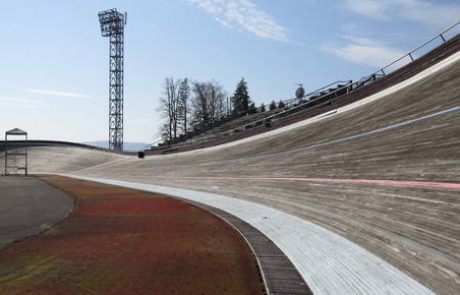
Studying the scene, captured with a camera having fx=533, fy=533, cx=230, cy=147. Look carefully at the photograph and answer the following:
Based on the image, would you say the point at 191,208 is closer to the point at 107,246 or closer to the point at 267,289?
the point at 107,246

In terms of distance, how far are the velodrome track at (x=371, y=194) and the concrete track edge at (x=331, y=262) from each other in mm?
19

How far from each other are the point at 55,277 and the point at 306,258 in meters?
4.63

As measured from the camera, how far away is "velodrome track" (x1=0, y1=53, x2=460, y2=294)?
828 centimetres

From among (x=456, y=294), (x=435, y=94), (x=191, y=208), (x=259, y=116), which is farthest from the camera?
(x=259, y=116)

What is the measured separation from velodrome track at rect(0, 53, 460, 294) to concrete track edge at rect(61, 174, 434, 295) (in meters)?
0.02

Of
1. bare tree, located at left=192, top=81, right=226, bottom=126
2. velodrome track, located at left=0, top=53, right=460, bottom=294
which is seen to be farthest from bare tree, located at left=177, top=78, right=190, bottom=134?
velodrome track, located at left=0, top=53, right=460, bottom=294

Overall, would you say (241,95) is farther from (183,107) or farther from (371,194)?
(371,194)

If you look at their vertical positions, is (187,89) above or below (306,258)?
above

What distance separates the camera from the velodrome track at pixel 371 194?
27.2ft

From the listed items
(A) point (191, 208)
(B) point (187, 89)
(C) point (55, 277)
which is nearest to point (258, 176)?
(A) point (191, 208)

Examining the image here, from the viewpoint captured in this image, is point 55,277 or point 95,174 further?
point 95,174

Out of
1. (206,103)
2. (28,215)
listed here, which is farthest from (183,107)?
(28,215)

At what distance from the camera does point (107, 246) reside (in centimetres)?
1194

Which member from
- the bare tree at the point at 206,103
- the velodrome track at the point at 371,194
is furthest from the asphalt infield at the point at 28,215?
the bare tree at the point at 206,103
